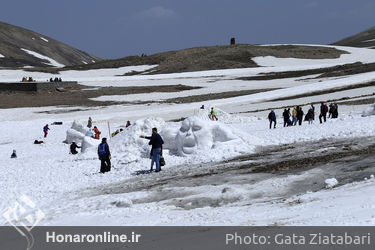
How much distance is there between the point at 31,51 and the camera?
483 feet

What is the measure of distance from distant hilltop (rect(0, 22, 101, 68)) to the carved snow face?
11078 cm

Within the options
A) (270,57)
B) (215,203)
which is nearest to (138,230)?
(215,203)

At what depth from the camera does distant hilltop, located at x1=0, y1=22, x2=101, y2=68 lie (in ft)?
439

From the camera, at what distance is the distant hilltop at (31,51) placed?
134 metres

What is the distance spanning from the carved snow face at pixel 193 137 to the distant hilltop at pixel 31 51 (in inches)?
4361

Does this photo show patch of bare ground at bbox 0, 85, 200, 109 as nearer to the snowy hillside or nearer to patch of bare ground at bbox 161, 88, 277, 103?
patch of bare ground at bbox 161, 88, 277, 103

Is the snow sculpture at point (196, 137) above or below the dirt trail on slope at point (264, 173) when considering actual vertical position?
above

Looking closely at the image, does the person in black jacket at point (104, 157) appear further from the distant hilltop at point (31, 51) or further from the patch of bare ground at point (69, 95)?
the distant hilltop at point (31, 51)

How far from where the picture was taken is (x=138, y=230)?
1005 cm

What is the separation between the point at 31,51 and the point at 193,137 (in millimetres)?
137001

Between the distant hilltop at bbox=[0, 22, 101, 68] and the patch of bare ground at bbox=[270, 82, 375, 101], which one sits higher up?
the distant hilltop at bbox=[0, 22, 101, 68]

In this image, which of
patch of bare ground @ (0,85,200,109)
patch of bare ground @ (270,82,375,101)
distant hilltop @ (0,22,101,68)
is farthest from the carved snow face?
distant hilltop @ (0,22,101,68)

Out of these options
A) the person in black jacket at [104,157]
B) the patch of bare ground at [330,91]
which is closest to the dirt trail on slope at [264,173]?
the person in black jacket at [104,157]

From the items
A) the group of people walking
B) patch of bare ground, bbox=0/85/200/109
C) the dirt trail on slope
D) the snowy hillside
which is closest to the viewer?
the snowy hillside
